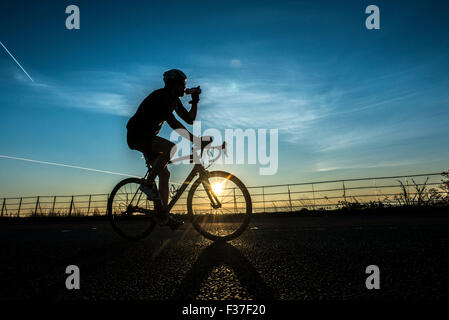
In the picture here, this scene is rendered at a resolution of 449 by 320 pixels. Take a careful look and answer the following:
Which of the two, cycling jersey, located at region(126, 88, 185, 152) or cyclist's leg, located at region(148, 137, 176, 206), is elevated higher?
cycling jersey, located at region(126, 88, 185, 152)

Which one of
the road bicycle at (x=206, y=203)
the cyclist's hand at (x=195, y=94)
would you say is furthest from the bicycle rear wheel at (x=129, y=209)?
the cyclist's hand at (x=195, y=94)

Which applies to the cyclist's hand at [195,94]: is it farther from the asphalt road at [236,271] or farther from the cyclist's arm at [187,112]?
the asphalt road at [236,271]

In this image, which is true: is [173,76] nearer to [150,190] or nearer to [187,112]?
[187,112]

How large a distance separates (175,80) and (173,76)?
6cm

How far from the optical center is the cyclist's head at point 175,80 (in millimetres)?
3361

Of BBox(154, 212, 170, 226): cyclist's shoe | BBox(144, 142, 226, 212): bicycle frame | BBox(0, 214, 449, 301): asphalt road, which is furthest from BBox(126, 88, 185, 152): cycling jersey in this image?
BBox(0, 214, 449, 301): asphalt road

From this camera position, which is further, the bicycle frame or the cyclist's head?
the bicycle frame

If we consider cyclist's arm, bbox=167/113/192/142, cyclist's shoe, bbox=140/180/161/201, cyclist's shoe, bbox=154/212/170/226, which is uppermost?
cyclist's arm, bbox=167/113/192/142

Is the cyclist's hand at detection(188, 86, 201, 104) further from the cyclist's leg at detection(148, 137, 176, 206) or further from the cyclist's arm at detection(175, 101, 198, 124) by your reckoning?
the cyclist's leg at detection(148, 137, 176, 206)

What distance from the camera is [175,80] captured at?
3369mm

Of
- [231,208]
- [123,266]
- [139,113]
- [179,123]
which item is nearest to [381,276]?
[123,266]

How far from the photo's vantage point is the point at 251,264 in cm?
206

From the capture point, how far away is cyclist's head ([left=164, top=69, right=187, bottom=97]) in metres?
3.36
